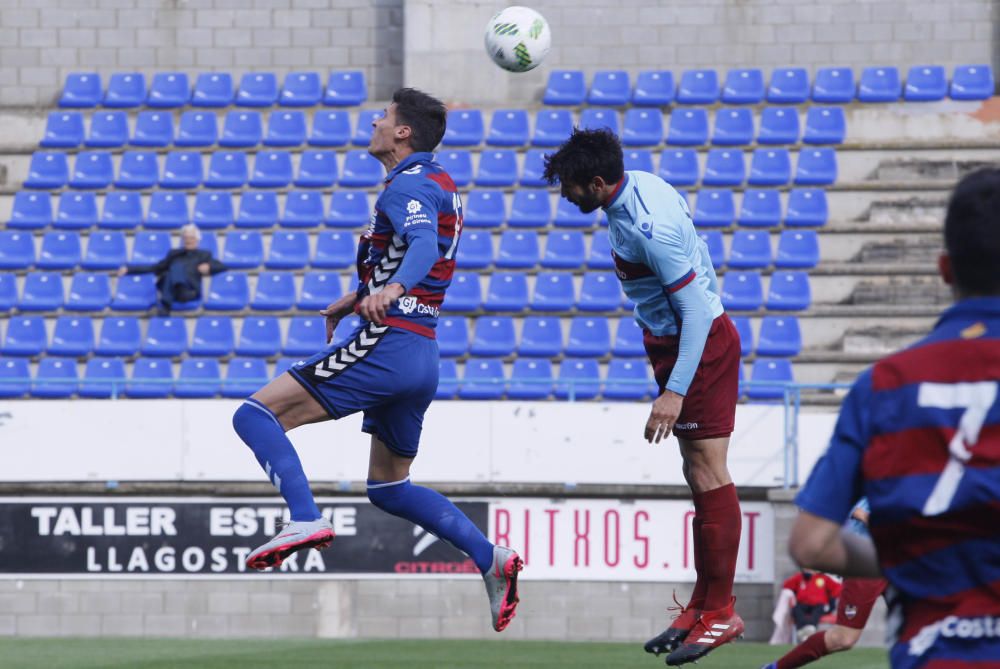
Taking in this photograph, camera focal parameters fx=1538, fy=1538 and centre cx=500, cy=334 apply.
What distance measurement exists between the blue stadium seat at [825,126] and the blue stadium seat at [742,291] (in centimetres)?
233

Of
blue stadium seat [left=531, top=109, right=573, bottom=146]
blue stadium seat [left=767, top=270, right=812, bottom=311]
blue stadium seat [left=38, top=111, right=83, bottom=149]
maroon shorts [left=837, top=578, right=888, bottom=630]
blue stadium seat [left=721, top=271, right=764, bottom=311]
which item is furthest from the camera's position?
blue stadium seat [left=38, top=111, right=83, bottom=149]

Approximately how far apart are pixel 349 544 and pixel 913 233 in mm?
7715

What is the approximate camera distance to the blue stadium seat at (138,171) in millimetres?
17438

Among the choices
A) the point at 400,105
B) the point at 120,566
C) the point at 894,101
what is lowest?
the point at 120,566

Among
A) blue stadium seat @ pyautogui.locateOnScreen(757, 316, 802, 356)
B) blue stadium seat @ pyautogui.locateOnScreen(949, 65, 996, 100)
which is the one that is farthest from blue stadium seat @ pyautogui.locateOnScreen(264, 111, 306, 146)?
blue stadium seat @ pyautogui.locateOnScreen(949, 65, 996, 100)

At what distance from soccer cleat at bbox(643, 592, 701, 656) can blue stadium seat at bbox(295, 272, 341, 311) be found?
1001cm

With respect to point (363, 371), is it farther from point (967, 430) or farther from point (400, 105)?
point (967, 430)

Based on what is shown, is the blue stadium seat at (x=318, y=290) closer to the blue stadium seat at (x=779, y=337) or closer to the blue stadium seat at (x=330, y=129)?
the blue stadium seat at (x=330, y=129)

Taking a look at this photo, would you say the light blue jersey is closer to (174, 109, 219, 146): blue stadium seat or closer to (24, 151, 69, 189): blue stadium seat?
(174, 109, 219, 146): blue stadium seat

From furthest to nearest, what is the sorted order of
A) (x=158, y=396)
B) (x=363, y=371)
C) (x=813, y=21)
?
(x=813, y=21) → (x=158, y=396) → (x=363, y=371)

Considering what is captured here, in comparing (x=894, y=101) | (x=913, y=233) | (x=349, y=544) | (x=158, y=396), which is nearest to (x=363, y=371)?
(x=349, y=544)

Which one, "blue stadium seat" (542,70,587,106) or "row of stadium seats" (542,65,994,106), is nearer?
"row of stadium seats" (542,65,994,106)

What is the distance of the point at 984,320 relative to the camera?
9.05 feet

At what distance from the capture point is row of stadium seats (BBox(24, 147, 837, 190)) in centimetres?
1683
